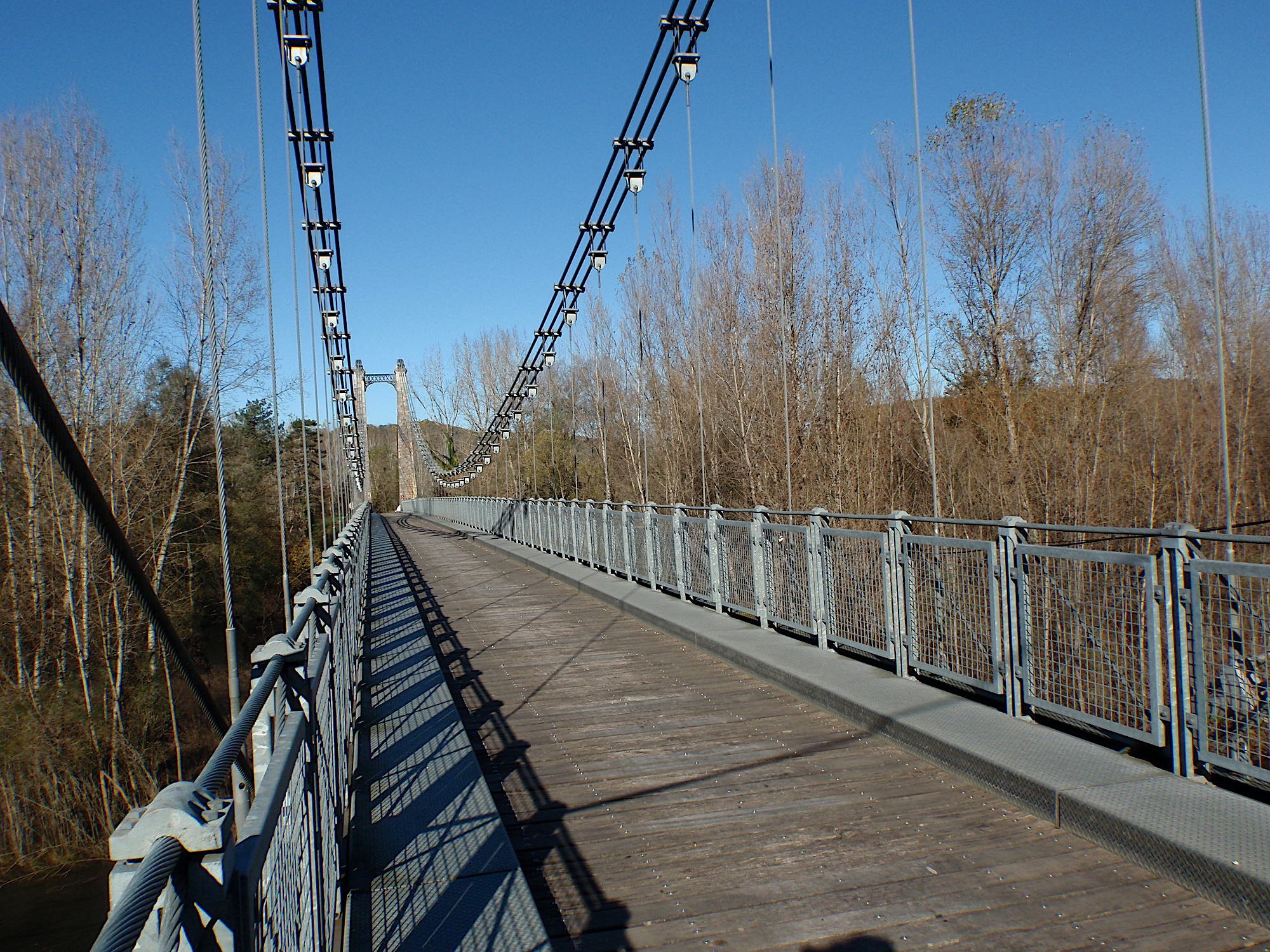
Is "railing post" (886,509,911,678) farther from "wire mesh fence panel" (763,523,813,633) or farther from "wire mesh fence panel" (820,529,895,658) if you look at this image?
"wire mesh fence panel" (763,523,813,633)

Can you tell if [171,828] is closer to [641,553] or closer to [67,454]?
[67,454]

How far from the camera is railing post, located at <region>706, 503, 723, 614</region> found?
27.9ft

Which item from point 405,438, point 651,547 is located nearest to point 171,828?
point 651,547

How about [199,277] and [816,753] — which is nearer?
[816,753]

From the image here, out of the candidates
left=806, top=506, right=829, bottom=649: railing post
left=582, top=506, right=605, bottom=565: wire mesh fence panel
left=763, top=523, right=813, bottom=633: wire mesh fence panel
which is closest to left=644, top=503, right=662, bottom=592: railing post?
left=582, top=506, right=605, bottom=565: wire mesh fence panel

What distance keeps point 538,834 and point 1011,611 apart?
2.39 metres

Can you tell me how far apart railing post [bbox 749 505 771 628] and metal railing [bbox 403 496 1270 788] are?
1cm

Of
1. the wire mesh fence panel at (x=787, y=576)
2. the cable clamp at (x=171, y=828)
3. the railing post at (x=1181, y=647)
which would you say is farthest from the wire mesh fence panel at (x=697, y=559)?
the cable clamp at (x=171, y=828)

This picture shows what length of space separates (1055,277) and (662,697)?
13.5m

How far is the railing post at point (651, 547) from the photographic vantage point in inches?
419

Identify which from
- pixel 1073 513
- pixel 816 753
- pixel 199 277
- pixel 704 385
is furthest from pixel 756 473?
pixel 816 753

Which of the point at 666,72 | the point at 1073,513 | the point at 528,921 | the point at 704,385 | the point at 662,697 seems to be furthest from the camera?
the point at 704,385

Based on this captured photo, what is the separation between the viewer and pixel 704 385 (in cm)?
2227

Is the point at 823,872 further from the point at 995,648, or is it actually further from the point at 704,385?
the point at 704,385
